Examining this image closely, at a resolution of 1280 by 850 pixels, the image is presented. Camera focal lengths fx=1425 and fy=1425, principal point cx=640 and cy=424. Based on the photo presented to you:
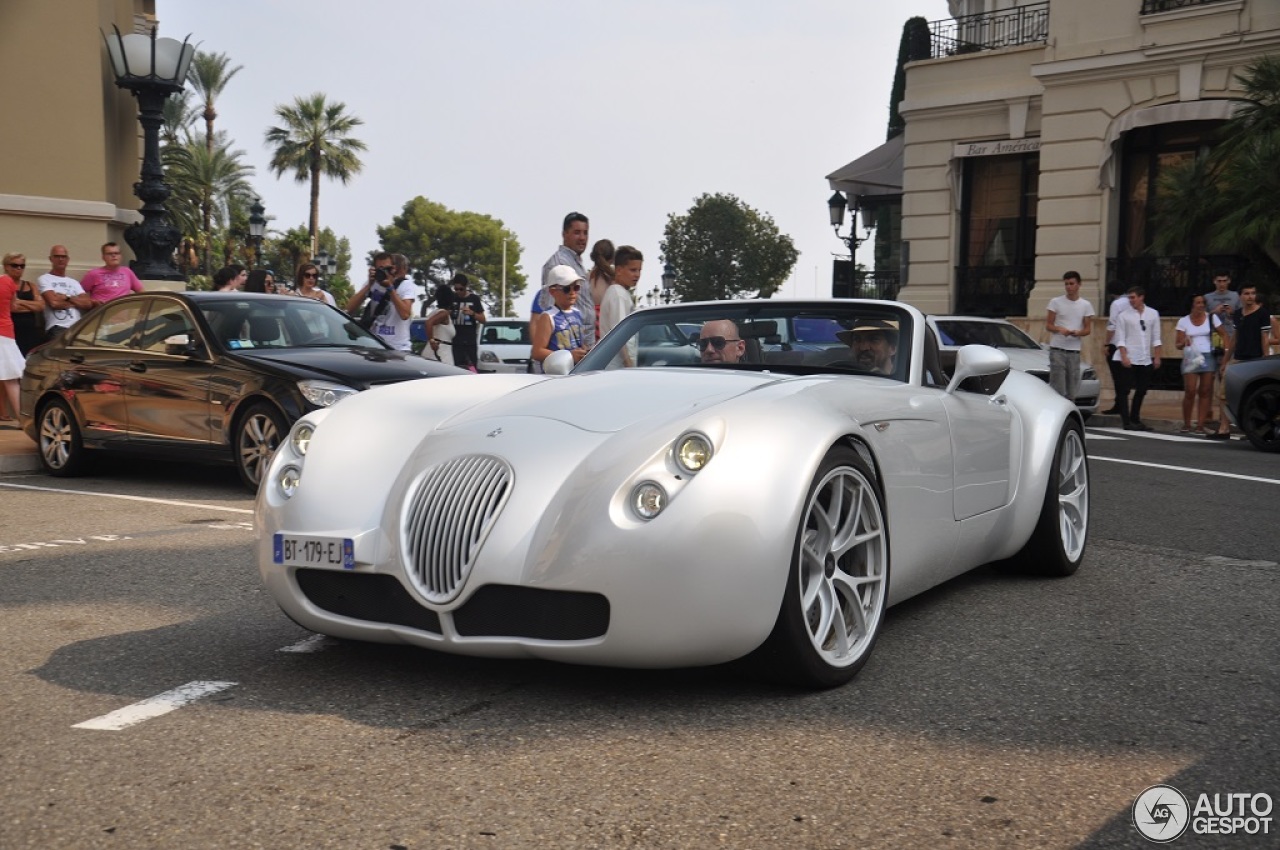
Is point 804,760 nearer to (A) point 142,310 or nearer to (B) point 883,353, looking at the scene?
(B) point 883,353

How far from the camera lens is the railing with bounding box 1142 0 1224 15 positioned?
900 inches

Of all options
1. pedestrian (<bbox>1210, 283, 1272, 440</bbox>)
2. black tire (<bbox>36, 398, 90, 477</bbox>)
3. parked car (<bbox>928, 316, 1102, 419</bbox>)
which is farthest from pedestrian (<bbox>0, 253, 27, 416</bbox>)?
pedestrian (<bbox>1210, 283, 1272, 440</bbox>)

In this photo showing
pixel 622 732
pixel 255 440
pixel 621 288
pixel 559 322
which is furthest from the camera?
pixel 255 440

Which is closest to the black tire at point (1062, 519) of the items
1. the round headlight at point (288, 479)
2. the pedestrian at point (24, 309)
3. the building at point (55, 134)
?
the round headlight at point (288, 479)

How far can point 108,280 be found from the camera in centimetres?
1359

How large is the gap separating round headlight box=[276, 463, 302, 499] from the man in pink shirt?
9826 mm

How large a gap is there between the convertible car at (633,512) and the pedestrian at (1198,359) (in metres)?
12.2

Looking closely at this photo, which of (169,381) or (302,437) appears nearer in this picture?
(302,437)

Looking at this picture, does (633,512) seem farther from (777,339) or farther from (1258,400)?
(1258,400)

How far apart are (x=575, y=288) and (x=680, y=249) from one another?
94.2 metres

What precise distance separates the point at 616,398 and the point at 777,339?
1099 millimetres

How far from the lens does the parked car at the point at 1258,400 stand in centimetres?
1391

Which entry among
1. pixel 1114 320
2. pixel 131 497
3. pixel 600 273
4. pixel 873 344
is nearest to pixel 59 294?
pixel 131 497

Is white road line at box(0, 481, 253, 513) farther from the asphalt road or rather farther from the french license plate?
the french license plate
